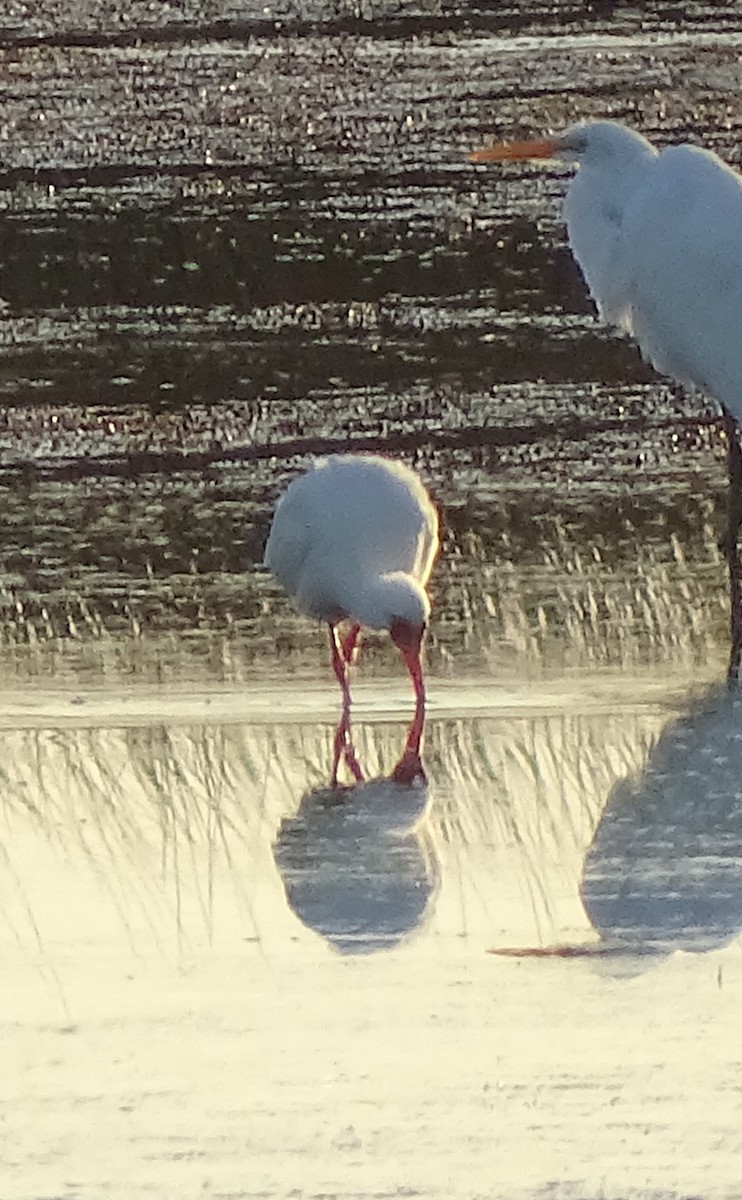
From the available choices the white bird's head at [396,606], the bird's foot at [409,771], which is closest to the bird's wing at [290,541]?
the white bird's head at [396,606]

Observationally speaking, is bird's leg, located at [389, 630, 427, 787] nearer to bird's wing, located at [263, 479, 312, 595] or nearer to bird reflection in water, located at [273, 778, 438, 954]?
bird reflection in water, located at [273, 778, 438, 954]

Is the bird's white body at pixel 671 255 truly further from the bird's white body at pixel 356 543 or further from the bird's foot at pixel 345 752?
the bird's foot at pixel 345 752

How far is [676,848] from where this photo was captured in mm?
5562

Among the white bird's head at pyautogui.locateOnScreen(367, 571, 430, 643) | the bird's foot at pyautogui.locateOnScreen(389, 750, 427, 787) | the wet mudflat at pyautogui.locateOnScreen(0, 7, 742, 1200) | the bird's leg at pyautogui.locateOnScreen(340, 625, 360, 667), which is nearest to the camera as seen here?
the wet mudflat at pyautogui.locateOnScreen(0, 7, 742, 1200)

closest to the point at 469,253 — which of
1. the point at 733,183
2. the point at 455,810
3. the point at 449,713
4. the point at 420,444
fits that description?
the point at 420,444

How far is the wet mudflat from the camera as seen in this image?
4.24 metres

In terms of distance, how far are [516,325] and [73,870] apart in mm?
6218

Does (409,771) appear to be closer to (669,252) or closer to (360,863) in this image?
(360,863)

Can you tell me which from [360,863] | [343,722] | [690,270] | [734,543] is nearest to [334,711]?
[343,722]

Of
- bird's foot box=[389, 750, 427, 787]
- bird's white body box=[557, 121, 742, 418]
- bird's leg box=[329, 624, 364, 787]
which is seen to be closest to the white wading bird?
bird's white body box=[557, 121, 742, 418]

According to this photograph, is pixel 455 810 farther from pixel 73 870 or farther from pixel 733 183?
pixel 733 183

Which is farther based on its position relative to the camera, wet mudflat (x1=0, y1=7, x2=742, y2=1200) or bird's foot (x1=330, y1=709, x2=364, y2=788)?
bird's foot (x1=330, y1=709, x2=364, y2=788)

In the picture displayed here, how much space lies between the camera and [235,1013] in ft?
15.2

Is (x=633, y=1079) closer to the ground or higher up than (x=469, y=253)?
higher up
